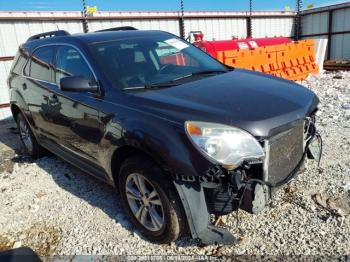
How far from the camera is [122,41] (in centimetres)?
383

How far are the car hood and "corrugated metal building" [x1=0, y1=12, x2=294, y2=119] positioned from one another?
8283mm

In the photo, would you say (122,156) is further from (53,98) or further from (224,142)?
(53,98)

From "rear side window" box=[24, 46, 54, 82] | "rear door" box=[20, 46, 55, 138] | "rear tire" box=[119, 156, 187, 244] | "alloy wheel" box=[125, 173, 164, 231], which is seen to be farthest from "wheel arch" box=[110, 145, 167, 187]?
"rear side window" box=[24, 46, 54, 82]

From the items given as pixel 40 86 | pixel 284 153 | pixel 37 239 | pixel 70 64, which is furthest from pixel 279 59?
pixel 37 239

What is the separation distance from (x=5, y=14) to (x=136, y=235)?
8.72 m

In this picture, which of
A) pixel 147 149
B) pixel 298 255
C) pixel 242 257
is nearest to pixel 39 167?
pixel 147 149

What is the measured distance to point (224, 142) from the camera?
2.54 metres

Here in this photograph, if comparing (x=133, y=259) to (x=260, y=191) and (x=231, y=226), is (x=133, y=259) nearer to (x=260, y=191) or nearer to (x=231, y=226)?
(x=231, y=226)

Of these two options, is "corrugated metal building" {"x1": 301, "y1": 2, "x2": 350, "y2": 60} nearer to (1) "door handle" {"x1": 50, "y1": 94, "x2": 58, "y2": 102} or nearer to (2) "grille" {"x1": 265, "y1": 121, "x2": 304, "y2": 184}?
(2) "grille" {"x1": 265, "y1": 121, "x2": 304, "y2": 184}

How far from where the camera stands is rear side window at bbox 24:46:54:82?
14.1 ft

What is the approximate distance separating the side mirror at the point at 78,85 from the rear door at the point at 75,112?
0.30 feet

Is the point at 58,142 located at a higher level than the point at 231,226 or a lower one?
higher

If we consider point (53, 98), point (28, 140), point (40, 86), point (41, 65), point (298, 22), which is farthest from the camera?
point (298, 22)

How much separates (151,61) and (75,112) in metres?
0.95
